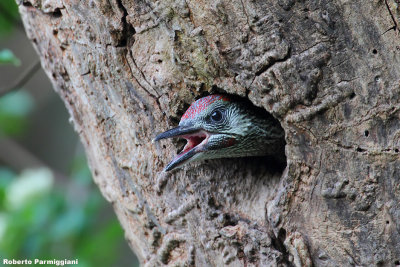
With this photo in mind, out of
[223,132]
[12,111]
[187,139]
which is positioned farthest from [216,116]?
[12,111]

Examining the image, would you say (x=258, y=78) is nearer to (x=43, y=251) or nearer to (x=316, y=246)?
(x=316, y=246)

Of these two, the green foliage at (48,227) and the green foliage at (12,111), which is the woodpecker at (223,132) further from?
the green foliage at (12,111)

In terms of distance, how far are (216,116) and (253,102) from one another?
45 cm

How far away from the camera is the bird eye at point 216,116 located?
281cm

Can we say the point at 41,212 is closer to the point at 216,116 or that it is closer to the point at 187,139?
the point at 187,139

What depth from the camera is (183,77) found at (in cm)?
254

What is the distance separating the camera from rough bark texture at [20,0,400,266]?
7.14 ft

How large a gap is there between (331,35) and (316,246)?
39.3 inches

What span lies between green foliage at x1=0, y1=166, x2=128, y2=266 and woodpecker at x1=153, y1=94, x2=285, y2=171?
1534mm

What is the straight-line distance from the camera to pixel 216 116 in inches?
112

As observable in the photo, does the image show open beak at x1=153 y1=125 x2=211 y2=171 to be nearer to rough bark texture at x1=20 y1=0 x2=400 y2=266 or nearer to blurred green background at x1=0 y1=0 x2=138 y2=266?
rough bark texture at x1=20 y1=0 x2=400 y2=266

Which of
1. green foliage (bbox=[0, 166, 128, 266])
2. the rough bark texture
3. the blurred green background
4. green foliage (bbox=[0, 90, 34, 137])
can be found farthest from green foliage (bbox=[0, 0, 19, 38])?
green foliage (bbox=[0, 90, 34, 137])

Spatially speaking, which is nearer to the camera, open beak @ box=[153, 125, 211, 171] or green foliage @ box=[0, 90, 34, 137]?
open beak @ box=[153, 125, 211, 171]

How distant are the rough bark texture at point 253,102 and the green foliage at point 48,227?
1141 mm
